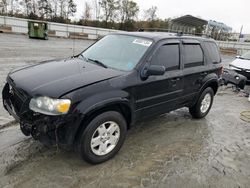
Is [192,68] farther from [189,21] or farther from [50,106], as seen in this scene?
[189,21]

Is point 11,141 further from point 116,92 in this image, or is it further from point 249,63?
point 249,63

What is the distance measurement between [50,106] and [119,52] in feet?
5.48

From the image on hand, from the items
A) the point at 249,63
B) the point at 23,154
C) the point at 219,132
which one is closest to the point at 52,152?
the point at 23,154

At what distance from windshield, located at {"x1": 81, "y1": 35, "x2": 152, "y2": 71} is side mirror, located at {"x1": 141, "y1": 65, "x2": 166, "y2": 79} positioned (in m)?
0.20

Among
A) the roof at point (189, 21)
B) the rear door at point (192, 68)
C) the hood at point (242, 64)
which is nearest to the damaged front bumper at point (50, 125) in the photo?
the rear door at point (192, 68)

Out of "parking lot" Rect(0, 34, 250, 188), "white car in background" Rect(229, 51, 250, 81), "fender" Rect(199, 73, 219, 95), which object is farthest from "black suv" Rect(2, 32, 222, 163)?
"white car in background" Rect(229, 51, 250, 81)

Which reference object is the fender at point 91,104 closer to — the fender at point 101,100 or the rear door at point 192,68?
the fender at point 101,100

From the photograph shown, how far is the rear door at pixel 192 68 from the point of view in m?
4.53

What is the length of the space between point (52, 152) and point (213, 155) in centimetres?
255

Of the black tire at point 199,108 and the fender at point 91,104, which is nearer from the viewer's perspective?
the fender at point 91,104

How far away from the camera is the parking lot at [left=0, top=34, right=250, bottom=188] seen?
308cm

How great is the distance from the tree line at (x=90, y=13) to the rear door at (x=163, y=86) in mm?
34900

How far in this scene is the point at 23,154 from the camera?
3.49 meters

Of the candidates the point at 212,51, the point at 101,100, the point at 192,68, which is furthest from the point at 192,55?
the point at 101,100
